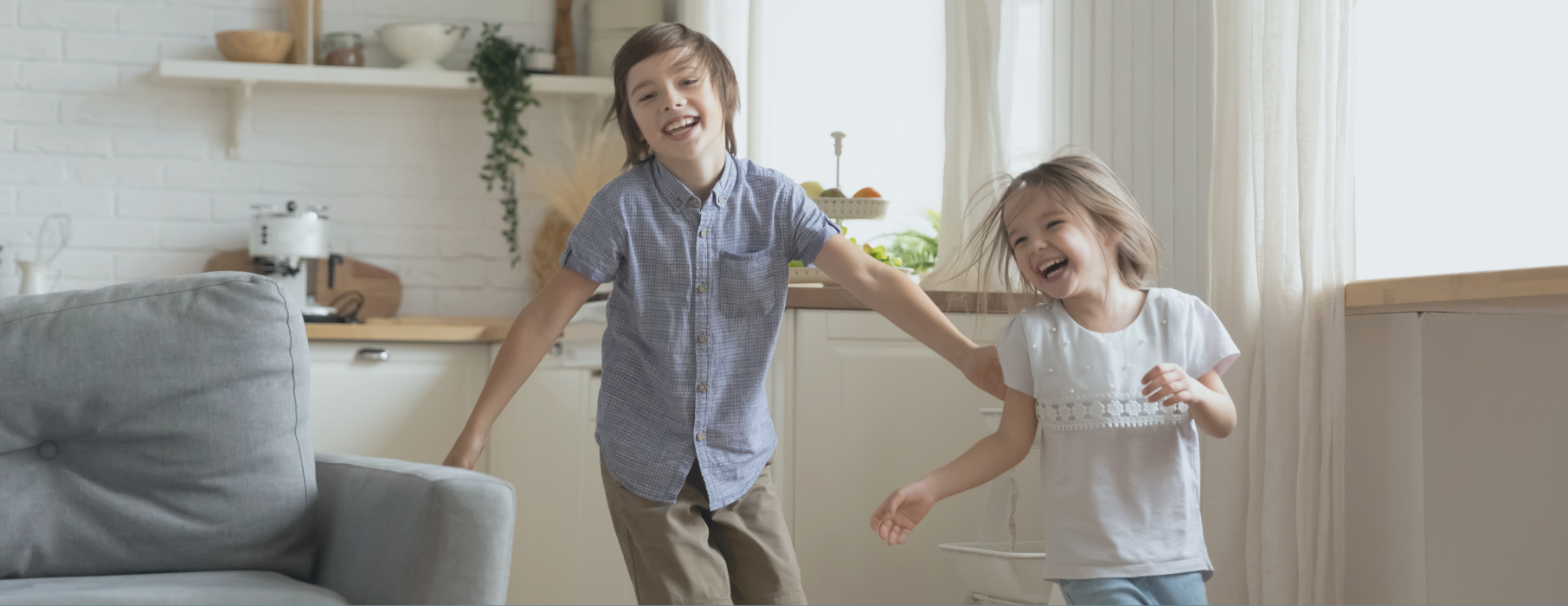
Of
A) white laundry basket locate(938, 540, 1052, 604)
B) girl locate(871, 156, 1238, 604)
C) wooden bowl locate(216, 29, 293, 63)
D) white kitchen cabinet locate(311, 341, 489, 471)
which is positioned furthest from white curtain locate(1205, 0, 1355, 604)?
wooden bowl locate(216, 29, 293, 63)

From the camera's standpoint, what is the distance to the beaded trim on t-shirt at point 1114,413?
1.12 m

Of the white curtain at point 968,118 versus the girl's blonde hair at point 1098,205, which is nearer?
the girl's blonde hair at point 1098,205

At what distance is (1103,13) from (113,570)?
1.91 metres

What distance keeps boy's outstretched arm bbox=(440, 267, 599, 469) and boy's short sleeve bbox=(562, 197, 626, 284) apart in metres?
0.01

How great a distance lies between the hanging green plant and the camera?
3.13 meters

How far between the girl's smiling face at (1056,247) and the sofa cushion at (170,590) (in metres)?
0.78

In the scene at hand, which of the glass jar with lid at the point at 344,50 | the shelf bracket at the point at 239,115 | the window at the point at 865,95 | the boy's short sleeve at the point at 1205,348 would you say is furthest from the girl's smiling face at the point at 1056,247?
the shelf bracket at the point at 239,115

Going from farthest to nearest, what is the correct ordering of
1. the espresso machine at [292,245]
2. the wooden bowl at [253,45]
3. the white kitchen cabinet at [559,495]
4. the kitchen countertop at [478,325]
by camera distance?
the wooden bowl at [253,45] < the espresso machine at [292,245] < the white kitchen cabinet at [559,495] < the kitchen countertop at [478,325]

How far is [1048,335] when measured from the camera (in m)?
1.16

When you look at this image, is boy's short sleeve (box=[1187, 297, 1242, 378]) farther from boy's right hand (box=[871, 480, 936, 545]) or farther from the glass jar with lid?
the glass jar with lid

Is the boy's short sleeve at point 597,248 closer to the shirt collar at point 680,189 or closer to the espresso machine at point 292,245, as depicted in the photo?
the shirt collar at point 680,189

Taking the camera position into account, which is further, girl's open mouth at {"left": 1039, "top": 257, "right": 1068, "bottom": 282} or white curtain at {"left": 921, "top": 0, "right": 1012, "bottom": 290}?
white curtain at {"left": 921, "top": 0, "right": 1012, "bottom": 290}

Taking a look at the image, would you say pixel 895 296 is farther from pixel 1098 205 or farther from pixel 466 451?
pixel 466 451

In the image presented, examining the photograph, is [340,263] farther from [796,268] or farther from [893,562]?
[893,562]
